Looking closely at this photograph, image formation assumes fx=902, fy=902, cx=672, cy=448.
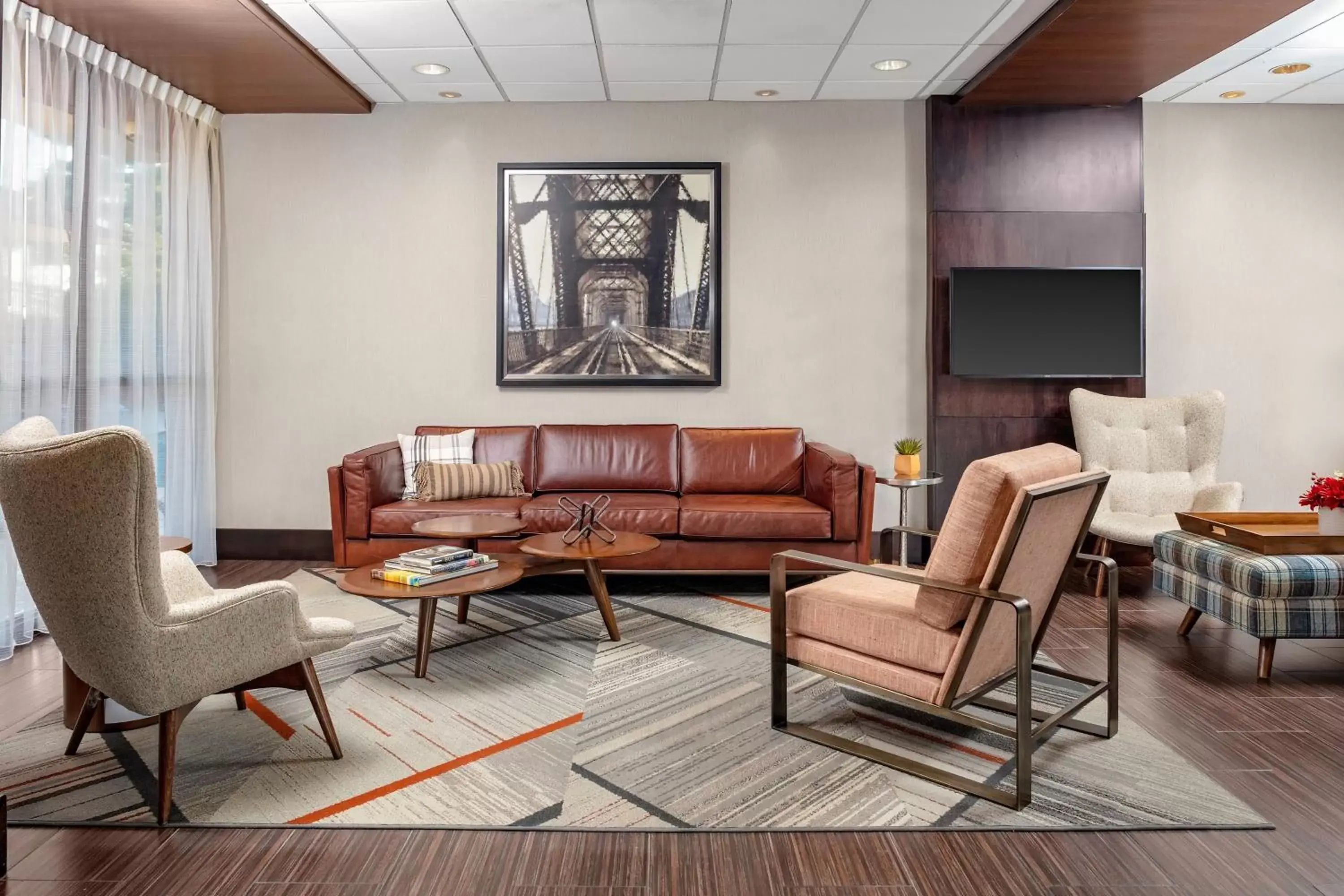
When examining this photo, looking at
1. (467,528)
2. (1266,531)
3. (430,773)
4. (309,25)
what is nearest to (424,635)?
(467,528)

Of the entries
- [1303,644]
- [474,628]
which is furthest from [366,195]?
[1303,644]

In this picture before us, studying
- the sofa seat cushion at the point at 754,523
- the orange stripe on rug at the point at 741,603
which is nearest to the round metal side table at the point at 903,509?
the sofa seat cushion at the point at 754,523

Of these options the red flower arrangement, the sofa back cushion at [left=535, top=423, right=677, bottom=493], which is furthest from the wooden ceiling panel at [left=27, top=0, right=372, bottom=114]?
the red flower arrangement

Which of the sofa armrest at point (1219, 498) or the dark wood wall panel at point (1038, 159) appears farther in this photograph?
the dark wood wall panel at point (1038, 159)

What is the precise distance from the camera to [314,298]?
5.59 metres

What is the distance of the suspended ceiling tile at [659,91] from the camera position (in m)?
5.13

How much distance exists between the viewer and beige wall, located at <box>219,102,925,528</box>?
18.1 ft

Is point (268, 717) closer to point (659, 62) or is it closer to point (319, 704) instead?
point (319, 704)

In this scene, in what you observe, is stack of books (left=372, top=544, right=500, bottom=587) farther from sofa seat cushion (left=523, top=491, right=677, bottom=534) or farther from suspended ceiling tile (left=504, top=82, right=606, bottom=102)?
suspended ceiling tile (left=504, top=82, right=606, bottom=102)

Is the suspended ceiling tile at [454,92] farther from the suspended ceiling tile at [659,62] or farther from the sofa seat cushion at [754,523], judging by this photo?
the sofa seat cushion at [754,523]

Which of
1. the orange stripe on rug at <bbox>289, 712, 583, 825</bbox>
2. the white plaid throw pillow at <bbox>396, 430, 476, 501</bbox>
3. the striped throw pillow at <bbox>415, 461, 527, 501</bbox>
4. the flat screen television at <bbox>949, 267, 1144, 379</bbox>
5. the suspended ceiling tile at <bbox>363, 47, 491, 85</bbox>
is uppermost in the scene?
the suspended ceiling tile at <bbox>363, 47, 491, 85</bbox>

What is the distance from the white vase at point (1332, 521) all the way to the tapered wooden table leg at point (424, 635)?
3.36 meters

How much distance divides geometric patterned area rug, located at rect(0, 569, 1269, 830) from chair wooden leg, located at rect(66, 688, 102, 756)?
39 millimetres

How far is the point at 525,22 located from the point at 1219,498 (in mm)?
4149
